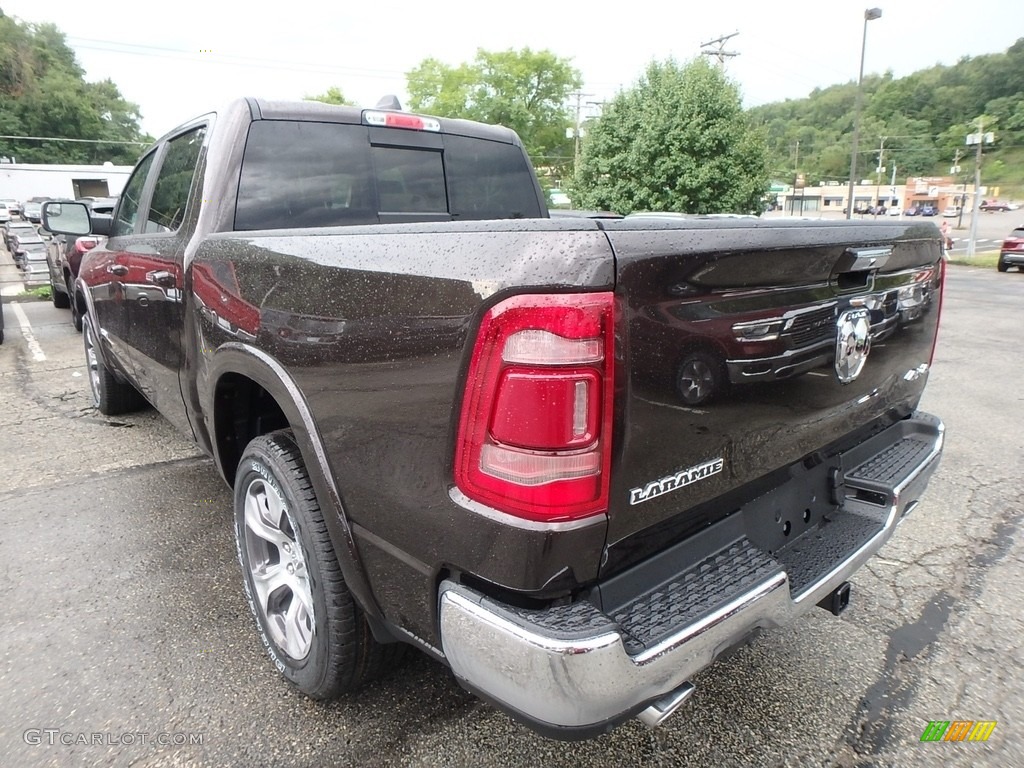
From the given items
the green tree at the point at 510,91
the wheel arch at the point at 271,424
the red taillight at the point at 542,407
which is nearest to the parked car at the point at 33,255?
the wheel arch at the point at 271,424

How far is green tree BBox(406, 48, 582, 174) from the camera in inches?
1929

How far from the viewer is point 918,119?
102250 mm

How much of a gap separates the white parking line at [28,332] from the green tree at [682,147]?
12.1 meters

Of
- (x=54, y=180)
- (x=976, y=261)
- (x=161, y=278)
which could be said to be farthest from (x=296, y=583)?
(x=54, y=180)

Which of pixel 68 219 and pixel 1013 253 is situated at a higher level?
pixel 68 219

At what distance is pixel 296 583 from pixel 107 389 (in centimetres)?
360

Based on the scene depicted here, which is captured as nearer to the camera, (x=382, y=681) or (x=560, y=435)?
(x=560, y=435)

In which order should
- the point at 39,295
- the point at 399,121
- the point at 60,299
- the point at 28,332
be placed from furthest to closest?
the point at 39,295 → the point at 60,299 → the point at 28,332 → the point at 399,121

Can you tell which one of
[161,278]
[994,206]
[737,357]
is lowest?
[994,206]

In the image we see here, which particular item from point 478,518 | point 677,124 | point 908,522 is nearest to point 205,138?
point 478,518

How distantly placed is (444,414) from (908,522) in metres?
3.11

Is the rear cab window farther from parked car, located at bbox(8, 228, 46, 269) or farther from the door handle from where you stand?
parked car, located at bbox(8, 228, 46, 269)

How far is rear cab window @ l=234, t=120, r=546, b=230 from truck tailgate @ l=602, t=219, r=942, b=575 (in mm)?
1733

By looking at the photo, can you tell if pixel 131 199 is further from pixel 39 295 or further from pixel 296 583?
pixel 39 295
